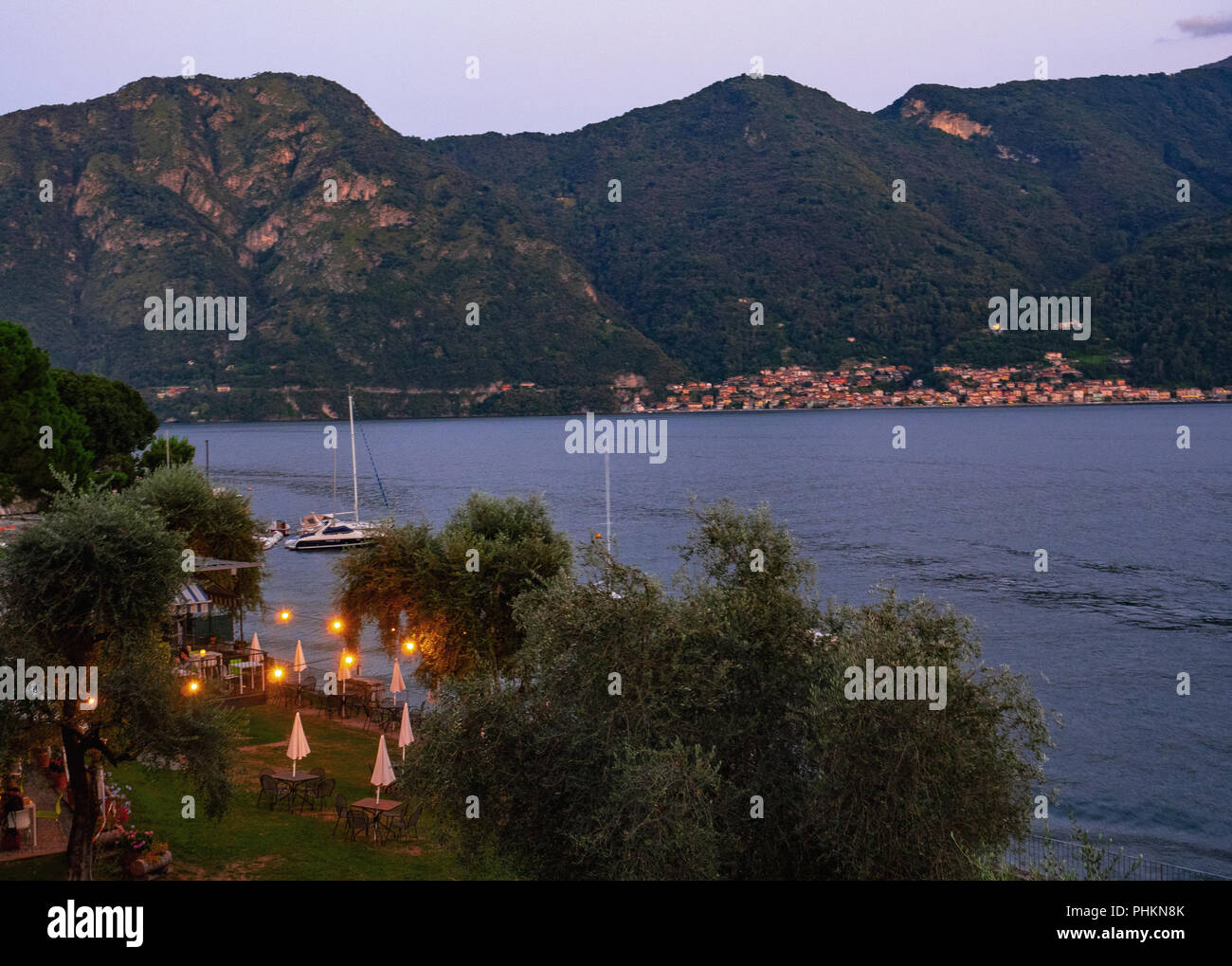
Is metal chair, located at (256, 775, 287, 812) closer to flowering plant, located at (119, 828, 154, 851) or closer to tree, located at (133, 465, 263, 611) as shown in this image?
flowering plant, located at (119, 828, 154, 851)

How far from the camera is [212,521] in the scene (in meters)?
39.5

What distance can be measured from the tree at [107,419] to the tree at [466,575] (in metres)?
29.4

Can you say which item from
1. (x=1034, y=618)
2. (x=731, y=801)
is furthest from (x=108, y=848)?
(x=1034, y=618)

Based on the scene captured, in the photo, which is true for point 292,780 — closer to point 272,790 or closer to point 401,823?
point 272,790

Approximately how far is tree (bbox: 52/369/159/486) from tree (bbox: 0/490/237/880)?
41.6 meters

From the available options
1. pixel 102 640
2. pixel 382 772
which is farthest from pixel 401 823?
pixel 102 640

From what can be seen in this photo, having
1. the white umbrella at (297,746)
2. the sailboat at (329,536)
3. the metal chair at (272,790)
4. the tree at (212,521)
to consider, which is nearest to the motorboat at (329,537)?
the sailboat at (329,536)

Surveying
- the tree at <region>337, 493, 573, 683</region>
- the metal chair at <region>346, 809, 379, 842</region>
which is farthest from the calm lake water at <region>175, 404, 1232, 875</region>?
the metal chair at <region>346, 809, 379, 842</region>

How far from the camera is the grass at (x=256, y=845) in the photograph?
17141 mm

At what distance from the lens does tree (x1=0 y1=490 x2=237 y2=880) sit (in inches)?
618

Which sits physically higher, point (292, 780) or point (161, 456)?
point (161, 456)

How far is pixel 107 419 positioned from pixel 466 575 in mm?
40096

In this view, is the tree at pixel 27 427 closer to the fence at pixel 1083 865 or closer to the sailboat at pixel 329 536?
the fence at pixel 1083 865
